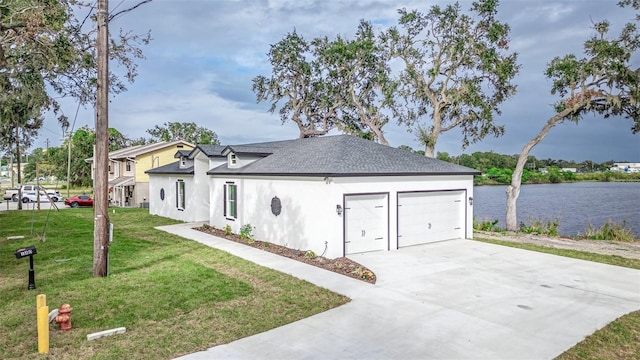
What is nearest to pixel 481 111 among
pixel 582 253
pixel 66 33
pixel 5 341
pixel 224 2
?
pixel 582 253

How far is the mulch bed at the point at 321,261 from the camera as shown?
9403 mm

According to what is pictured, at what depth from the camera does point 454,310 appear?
22.6ft

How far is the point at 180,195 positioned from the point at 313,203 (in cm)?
1206

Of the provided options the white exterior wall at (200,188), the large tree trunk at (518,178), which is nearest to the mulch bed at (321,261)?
the white exterior wall at (200,188)

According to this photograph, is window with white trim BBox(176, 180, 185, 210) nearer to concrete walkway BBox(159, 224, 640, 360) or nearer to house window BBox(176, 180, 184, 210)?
house window BBox(176, 180, 184, 210)

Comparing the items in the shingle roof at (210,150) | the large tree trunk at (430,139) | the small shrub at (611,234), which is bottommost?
the small shrub at (611,234)

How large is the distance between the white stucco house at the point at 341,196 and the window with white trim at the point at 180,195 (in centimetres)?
402

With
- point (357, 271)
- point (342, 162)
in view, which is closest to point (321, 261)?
point (357, 271)

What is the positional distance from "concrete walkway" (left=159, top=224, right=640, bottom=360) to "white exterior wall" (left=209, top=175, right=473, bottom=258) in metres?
1.21

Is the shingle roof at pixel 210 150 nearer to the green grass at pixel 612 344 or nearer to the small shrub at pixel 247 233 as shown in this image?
the small shrub at pixel 247 233

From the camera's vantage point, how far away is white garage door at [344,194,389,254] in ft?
38.7

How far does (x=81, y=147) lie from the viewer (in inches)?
2041

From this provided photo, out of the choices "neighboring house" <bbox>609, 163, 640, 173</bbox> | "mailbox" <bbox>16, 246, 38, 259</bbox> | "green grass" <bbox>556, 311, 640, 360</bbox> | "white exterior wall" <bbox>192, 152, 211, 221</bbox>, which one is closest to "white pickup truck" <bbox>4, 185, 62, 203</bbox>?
"white exterior wall" <bbox>192, 152, 211, 221</bbox>

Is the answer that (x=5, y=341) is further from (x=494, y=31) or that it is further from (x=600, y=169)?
(x=600, y=169)
